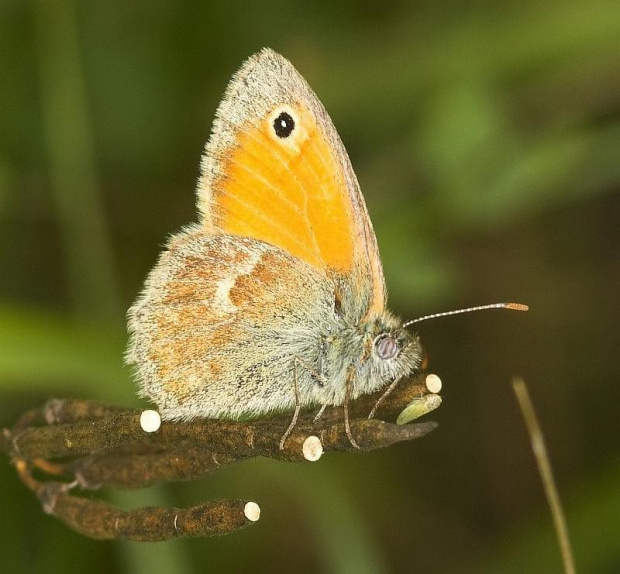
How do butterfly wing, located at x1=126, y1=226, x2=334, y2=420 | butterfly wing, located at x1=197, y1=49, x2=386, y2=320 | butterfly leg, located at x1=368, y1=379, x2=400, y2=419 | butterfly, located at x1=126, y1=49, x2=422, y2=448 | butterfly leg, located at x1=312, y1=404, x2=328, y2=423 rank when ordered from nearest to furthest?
1. butterfly leg, located at x1=368, y1=379, x2=400, y2=419
2. butterfly leg, located at x1=312, y1=404, x2=328, y2=423
3. butterfly wing, located at x1=126, y1=226, x2=334, y2=420
4. butterfly, located at x1=126, y1=49, x2=422, y2=448
5. butterfly wing, located at x1=197, y1=49, x2=386, y2=320

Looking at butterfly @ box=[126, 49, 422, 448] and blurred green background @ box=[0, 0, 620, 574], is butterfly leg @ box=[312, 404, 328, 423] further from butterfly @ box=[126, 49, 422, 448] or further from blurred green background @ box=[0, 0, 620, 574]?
blurred green background @ box=[0, 0, 620, 574]

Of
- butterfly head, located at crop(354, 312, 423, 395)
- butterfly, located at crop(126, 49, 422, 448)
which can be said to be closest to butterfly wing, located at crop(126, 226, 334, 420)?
butterfly, located at crop(126, 49, 422, 448)

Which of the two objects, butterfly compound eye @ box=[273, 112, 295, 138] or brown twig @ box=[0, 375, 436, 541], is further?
butterfly compound eye @ box=[273, 112, 295, 138]

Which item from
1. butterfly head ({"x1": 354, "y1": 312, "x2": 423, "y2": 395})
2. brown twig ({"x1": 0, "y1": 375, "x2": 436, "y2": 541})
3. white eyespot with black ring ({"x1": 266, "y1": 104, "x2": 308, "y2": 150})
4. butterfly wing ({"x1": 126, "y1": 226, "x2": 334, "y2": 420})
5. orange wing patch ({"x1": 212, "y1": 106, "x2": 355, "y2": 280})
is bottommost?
brown twig ({"x1": 0, "y1": 375, "x2": 436, "y2": 541})

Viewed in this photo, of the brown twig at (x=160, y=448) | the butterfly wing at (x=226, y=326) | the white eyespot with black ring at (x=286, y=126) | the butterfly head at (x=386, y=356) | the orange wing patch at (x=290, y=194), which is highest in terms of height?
the white eyespot with black ring at (x=286, y=126)

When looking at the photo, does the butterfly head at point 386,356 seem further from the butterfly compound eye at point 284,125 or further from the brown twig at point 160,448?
the butterfly compound eye at point 284,125

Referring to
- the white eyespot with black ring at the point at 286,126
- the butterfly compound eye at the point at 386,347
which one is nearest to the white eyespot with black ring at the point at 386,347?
the butterfly compound eye at the point at 386,347
